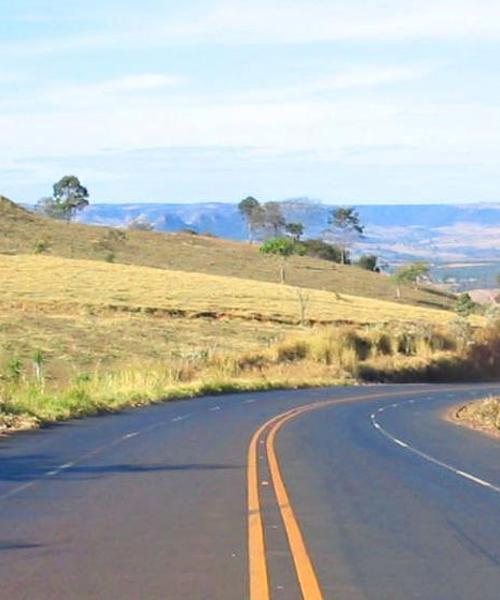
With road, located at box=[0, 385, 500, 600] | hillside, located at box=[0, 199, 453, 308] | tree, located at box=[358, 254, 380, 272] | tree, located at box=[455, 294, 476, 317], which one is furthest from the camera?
tree, located at box=[358, 254, 380, 272]

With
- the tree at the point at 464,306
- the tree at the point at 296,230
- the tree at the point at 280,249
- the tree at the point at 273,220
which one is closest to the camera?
the tree at the point at 464,306

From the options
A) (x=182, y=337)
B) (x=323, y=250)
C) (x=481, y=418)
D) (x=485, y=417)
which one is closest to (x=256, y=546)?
(x=485, y=417)

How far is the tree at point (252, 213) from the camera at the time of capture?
607 ft

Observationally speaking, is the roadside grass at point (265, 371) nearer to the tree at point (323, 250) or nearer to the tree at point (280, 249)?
the tree at point (280, 249)

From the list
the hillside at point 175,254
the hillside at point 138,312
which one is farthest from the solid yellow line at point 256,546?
the hillside at point 175,254

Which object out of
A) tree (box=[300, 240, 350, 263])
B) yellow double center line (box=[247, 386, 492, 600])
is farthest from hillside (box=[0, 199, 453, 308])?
yellow double center line (box=[247, 386, 492, 600])

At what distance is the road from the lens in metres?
9.88

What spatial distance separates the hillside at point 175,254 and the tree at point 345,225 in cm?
3931

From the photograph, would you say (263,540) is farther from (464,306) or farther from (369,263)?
A: (369,263)

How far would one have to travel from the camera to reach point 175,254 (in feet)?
403

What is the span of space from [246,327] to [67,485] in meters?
56.0

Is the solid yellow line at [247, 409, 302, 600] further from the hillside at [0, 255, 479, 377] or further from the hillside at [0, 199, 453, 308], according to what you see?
the hillside at [0, 199, 453, 308]

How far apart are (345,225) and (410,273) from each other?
44931 mm

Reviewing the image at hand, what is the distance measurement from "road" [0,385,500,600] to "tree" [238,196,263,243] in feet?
520
